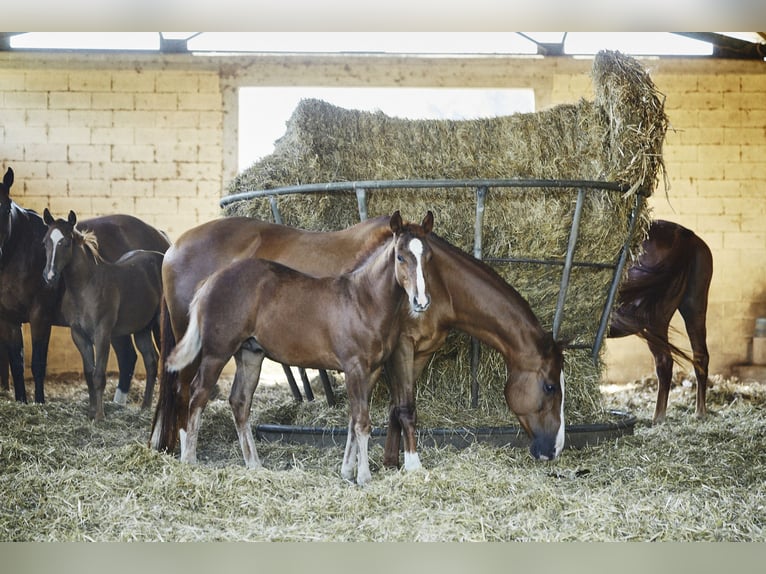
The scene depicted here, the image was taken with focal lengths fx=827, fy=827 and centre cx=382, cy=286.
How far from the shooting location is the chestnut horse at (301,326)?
356 cm

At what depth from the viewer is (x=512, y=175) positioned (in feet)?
15.3

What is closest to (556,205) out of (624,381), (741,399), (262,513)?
(262,513)

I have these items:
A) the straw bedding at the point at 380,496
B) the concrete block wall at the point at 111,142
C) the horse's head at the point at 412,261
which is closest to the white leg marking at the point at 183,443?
the straw bedding at the point at 380,496

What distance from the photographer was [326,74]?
364 inches

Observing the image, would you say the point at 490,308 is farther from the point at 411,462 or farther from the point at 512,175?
the point at 512,175

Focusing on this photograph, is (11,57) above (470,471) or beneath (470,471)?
above

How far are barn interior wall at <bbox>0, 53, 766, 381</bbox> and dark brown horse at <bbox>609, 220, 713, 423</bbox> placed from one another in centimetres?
254

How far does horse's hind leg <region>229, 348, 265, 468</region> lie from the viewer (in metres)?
3.83

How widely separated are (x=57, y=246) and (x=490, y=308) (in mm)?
2821

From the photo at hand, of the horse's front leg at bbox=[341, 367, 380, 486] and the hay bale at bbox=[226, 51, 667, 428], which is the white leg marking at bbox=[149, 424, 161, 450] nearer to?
the horse's front leg at bbox=[341, 367, 380, 486]

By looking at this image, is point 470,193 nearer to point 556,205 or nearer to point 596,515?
point 556,205

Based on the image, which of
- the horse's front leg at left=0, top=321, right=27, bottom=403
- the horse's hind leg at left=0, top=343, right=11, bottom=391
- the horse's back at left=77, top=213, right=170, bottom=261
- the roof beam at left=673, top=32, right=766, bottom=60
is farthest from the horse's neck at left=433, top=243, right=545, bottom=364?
the roof beam at left=673, top=32, right=766, bottom=60

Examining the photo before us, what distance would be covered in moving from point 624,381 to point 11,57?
296 inches

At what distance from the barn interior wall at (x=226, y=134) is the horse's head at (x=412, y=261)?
19.9 feet
